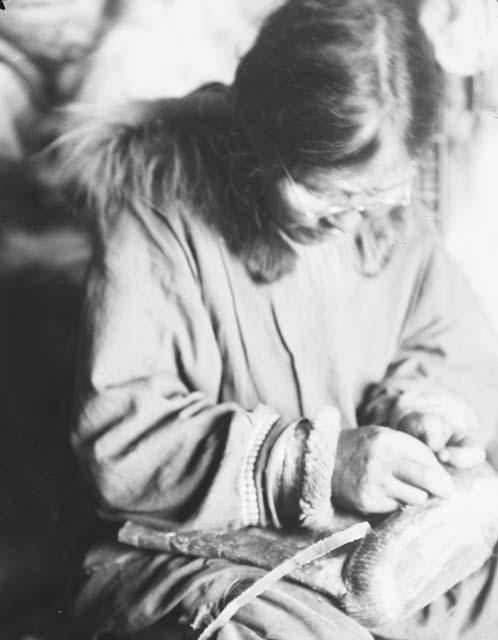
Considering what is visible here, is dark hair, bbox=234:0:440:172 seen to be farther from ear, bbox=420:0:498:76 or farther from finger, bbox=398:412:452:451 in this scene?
finger, bbox=398:412:452:451

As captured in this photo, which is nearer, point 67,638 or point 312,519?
point 312,519

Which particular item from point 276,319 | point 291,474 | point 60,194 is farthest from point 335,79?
point 291,474

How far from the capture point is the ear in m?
1.24

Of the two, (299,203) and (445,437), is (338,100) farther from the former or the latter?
(445,437)

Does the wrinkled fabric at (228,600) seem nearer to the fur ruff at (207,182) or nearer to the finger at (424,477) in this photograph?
the finger at (424,477)

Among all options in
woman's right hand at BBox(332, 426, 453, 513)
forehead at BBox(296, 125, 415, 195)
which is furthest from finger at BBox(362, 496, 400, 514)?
forehead at BBox(296, 125, 415, 195)

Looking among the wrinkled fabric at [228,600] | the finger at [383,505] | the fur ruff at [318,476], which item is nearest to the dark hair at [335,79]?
the fur ruff at [318,476]

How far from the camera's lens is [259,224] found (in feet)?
4.16

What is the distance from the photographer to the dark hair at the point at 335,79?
1178mm

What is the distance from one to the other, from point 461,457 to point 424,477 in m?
0.08

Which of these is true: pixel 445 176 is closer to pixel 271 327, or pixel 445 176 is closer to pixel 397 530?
pixel 271 327

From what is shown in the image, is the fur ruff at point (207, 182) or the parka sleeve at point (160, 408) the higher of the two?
the fur ruff at point (207, 182)

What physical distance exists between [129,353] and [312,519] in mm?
363

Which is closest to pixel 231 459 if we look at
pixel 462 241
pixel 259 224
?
pixel 259 224
